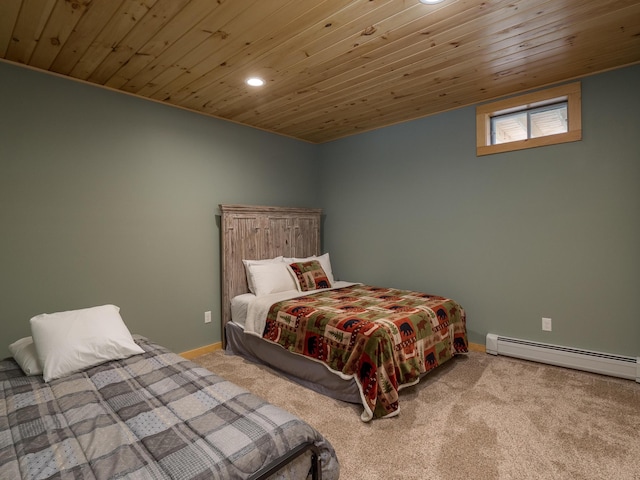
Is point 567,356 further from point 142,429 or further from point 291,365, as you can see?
point 142,429

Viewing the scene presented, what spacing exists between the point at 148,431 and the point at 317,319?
146 cm

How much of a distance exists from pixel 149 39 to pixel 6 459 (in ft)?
7.28

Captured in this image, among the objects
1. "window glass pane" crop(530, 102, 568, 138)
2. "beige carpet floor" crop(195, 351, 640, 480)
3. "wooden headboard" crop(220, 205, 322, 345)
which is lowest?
"beige carpet floor" crop(195, 351, 640, 480)

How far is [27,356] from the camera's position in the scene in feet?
6.68

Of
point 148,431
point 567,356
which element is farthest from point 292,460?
point 567,356

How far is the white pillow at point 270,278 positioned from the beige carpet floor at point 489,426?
0.89 m

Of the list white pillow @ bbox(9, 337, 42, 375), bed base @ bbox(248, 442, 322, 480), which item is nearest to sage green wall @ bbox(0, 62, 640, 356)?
white pillow @ bbox(9, 337, 42, 375)

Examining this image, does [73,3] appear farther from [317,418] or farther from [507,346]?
[507,346]

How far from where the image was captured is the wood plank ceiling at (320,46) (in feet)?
6.02

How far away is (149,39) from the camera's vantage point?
82.3 inches

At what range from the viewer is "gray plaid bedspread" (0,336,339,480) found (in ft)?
3.84

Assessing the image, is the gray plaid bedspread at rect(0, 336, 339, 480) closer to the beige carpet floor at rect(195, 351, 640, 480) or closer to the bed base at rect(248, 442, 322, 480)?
the bed base at rect(248, 442, 322, 480)

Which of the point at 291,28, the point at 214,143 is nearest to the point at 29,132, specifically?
the point at 214,143

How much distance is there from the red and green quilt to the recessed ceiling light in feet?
6.24
